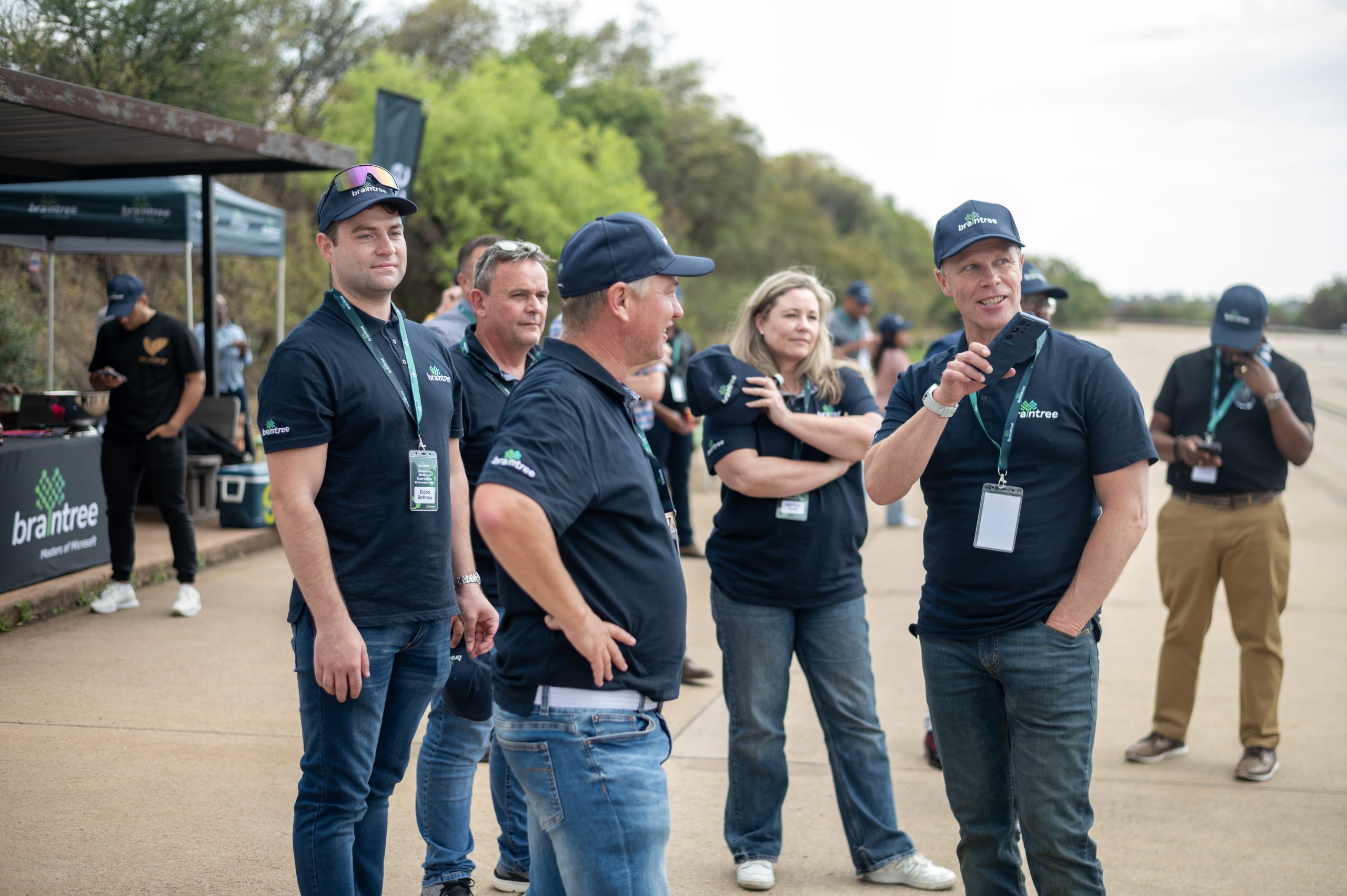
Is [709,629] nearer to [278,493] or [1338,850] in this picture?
[1338,850]

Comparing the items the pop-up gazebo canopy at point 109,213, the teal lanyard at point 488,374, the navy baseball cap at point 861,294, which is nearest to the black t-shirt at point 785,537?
the teal lanyard at point 488,374

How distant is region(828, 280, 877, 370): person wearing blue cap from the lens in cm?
1248

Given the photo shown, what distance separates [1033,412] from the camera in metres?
2.89

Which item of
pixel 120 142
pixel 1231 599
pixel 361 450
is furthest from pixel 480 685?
pixel 120 142

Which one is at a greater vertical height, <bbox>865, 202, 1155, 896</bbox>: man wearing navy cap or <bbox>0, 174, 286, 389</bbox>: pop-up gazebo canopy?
<bbox>0, 174, 286, 389</bbox>: pop-up gazebo canopy

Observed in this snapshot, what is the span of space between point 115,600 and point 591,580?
5991 millimetres

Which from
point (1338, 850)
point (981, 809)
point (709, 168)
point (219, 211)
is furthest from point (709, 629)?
point (709, 168)

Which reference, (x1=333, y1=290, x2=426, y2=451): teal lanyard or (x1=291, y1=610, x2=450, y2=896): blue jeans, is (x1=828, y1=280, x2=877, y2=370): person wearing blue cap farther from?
(x1=291, y1=610, x2=450, y2=896): blue jeans

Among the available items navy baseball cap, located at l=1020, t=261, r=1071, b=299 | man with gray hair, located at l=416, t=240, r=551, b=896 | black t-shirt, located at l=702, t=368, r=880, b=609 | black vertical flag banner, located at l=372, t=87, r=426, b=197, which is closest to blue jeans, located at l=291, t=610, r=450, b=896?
man with gray hair, located at l=416, t=240, r=551, b=896

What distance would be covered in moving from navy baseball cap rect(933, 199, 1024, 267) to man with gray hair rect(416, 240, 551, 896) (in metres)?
1.34

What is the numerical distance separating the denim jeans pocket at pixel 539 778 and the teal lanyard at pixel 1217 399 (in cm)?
409

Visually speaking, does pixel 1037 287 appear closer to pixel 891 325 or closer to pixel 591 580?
pixel 591 580

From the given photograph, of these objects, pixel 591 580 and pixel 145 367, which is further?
pixel 145 367

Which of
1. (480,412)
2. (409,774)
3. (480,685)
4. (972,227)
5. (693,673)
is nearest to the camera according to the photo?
(972,227)
